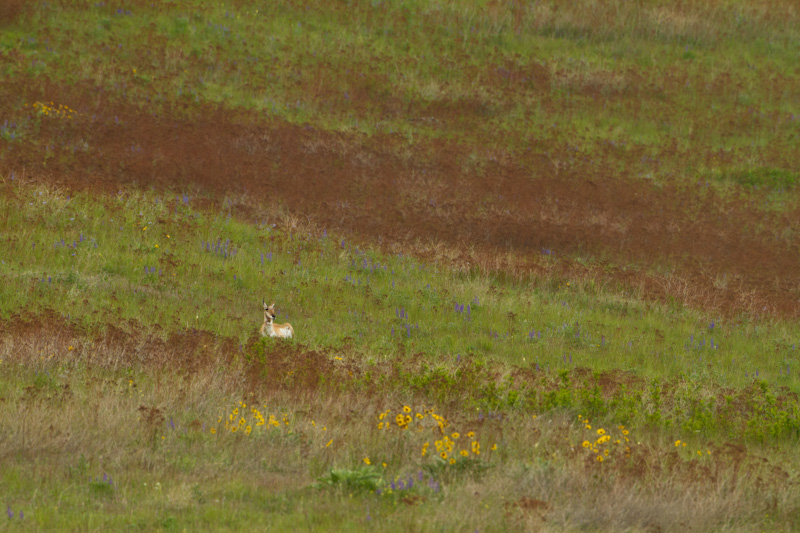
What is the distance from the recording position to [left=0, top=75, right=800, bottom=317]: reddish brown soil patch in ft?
54.3

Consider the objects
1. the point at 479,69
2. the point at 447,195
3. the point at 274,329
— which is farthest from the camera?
the point at 479,69

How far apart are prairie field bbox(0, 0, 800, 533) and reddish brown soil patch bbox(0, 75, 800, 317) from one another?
0.10 meters

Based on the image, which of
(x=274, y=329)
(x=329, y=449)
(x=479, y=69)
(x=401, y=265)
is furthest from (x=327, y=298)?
(x=479, y=69)

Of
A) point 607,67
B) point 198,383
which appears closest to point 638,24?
point 607,67

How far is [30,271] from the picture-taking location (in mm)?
11727

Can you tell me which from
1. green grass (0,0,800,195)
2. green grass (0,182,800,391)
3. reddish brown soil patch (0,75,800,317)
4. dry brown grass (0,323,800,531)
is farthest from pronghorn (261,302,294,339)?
green grass (0,0,800,195)

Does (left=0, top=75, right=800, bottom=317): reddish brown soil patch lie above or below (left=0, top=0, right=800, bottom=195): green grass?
below

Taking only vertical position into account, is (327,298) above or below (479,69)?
below

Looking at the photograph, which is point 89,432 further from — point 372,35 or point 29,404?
point 372,35

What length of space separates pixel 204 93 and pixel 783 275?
51.2 ft

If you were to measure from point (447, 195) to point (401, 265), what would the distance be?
5631 mm

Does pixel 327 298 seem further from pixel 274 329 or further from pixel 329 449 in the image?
pixel 329 449

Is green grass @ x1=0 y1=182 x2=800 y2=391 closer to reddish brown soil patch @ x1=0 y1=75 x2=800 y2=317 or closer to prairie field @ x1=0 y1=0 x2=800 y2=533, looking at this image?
prairie field @ x1=0 y1=0 x2=800 y2=533

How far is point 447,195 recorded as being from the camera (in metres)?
20.0
